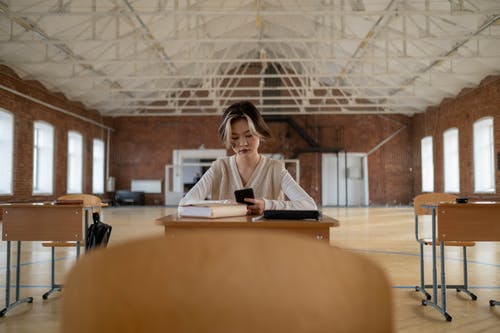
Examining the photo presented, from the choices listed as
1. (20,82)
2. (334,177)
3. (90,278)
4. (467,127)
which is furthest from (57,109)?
(90,278)

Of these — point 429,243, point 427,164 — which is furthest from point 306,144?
point 429,243

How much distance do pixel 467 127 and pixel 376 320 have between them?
15.3m

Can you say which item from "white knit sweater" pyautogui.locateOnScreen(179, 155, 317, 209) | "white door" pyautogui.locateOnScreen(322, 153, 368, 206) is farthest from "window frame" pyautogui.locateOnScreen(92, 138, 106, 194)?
"white knit sweater" pyautogui.locateOnScreen(179, 155, 317, 209)

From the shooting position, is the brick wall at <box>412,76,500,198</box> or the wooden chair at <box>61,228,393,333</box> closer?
the wooden chair at <box>61,228,393,333</box>

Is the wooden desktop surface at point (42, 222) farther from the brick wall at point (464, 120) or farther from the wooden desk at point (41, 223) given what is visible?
the brick wall at point (464, 120)

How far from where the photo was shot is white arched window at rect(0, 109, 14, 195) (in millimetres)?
11555

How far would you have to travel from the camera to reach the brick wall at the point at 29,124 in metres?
11.8

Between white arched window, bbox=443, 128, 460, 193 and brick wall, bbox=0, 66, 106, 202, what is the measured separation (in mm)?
13944

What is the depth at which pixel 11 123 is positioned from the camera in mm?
11797

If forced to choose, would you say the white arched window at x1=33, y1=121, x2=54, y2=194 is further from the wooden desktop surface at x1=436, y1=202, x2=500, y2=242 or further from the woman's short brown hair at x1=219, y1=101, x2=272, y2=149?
the wooden desktop surface at x1=436, y1=202, x2=500, y2=242

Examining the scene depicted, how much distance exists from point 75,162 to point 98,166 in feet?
6.90

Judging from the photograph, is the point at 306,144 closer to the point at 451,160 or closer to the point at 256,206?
the point at 451,160

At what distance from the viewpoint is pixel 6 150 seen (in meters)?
11.7

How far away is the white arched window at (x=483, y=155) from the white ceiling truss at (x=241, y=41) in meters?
1.45
